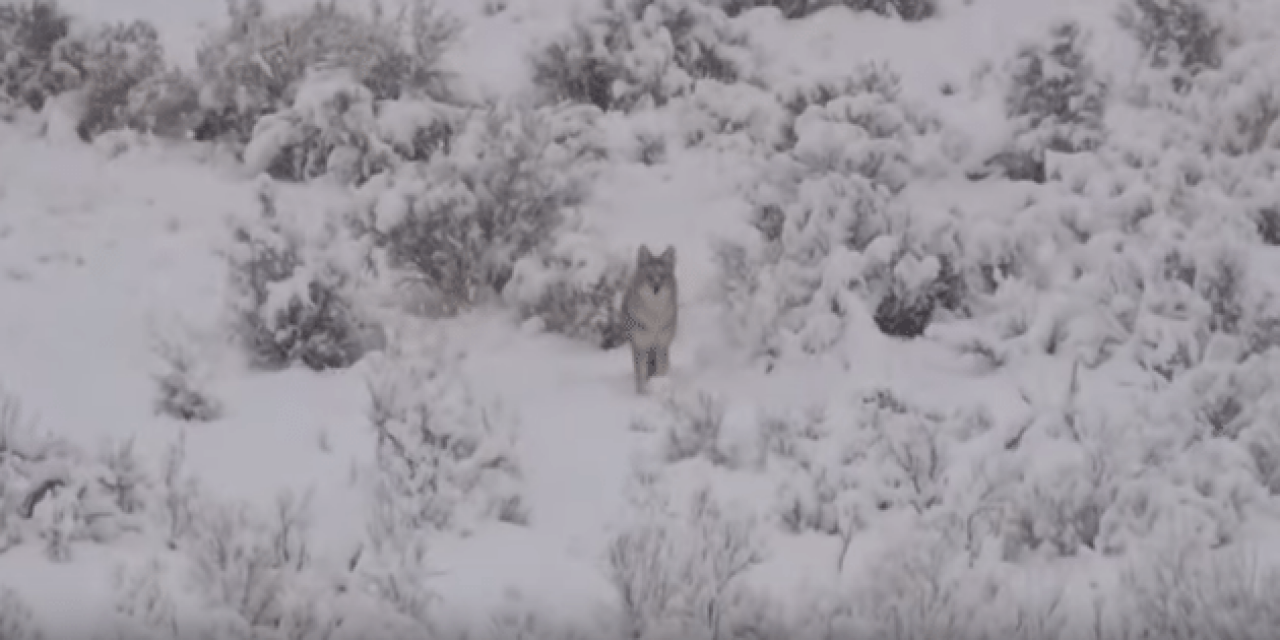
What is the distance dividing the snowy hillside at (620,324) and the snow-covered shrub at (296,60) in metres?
0.03

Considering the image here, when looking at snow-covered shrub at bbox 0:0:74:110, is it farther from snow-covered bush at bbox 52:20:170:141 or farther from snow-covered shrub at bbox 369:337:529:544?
snow-covered shrub at bbox 369:337:529:544

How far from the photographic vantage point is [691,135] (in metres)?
9.80

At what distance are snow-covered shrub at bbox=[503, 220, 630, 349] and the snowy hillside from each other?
2cm

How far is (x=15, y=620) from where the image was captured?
427cm

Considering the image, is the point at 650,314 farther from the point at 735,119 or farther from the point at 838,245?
the point at 735,119

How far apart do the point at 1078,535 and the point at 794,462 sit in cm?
110

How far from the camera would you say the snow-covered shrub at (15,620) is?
4.20 metres

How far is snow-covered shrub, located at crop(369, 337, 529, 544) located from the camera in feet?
17.8

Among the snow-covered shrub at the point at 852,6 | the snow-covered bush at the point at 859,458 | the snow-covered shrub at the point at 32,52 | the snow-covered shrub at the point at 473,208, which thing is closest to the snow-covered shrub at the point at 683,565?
the snow-covered bush at the point at 859,458

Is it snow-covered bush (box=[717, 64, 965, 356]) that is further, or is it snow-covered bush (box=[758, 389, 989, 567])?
snow-covered bush (box=[717, 64, 965, 356])

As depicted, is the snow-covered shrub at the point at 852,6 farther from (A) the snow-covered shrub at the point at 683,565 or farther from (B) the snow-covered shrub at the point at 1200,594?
(B) the snow-covered shrub at the point at 1200,594

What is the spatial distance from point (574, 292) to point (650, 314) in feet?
2.92

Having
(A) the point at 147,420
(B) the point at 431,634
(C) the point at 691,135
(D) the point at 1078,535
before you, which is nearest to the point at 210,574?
(B) the point at 431,634

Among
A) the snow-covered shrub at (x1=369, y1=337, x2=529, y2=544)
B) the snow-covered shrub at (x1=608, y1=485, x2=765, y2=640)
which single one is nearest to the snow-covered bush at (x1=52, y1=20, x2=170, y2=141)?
the snow-covered shrub at (x1=369, y1=337, x2=529, y2=544)
